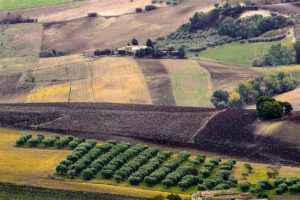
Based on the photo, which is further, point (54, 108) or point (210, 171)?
point (54, 108)

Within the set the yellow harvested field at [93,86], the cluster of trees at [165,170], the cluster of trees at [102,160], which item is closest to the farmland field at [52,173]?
the cluster of trees at [165,170]

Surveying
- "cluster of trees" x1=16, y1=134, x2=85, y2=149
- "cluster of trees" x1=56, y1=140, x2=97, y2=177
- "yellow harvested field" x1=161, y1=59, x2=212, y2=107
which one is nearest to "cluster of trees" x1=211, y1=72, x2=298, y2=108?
"yellow harvested field" x1=161, y1=59, x2=212, y2=107

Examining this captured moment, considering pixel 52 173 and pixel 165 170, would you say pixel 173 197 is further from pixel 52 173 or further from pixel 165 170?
pixel 52 173

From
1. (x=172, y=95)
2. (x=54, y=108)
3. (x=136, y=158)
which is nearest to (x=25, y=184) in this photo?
(x=136, y=158)

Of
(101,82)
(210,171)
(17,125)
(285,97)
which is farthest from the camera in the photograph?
(101,82)

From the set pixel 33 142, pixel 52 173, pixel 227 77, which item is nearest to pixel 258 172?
pixel 52 173

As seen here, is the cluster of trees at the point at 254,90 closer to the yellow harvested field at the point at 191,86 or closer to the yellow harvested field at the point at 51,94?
the yellow harvested field at the point at 191,86

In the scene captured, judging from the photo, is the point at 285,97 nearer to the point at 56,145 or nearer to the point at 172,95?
the point at 172,95

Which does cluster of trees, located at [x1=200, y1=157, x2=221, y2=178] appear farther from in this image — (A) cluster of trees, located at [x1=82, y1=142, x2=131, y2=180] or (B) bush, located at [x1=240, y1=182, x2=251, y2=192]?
(A) cluster of trees, located at [x1=82, y1=142, x2=131, y2=180]
